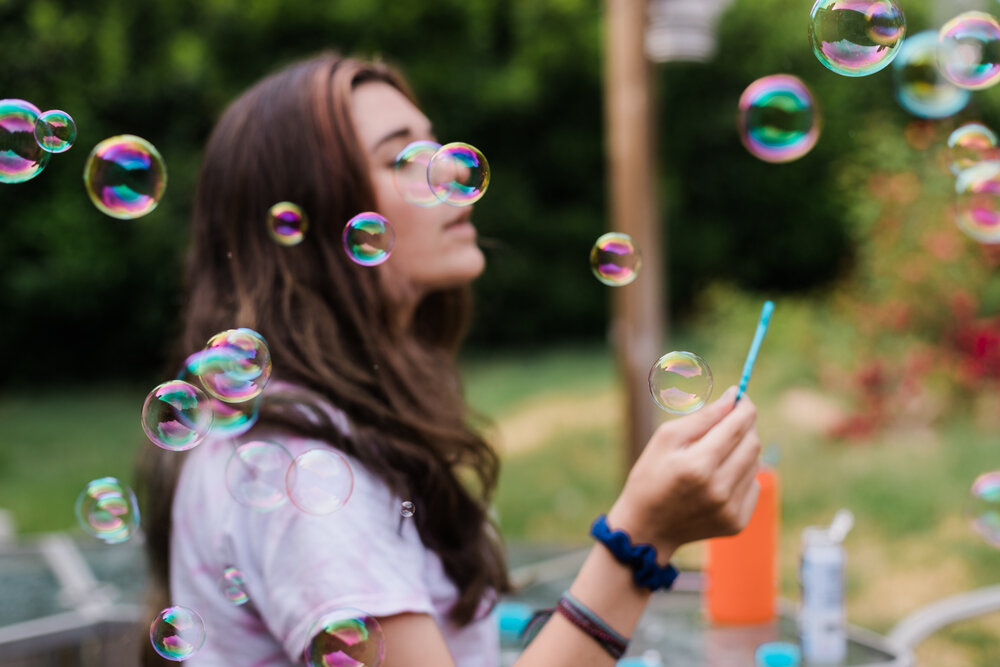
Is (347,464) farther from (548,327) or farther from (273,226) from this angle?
(548,327)

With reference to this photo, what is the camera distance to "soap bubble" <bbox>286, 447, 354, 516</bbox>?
1015 mm

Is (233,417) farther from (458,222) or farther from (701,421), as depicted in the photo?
(701,421)

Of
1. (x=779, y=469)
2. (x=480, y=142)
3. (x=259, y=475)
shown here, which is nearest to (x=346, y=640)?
(x=259, y=475)

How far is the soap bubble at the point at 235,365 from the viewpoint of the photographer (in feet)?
3.95

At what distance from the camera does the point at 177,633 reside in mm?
1161

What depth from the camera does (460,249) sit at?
50.8 inches

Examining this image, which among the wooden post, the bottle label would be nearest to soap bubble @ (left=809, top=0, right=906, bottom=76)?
the bottle label

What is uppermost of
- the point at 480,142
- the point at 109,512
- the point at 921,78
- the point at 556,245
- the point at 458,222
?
the point at 921,78

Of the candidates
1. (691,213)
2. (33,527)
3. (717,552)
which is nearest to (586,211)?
(691,213)

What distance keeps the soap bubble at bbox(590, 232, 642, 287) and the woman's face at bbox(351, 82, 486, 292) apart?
11.8 inches

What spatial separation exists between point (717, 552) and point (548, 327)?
7.82 meters

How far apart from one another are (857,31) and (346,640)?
3.56 ft

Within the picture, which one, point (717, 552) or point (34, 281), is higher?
point (717, 552)

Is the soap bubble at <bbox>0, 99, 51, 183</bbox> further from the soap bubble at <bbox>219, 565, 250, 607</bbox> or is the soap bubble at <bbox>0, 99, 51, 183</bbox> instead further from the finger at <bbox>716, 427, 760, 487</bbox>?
the finger at <bbox>716, 427, 760, 487</bbox>
